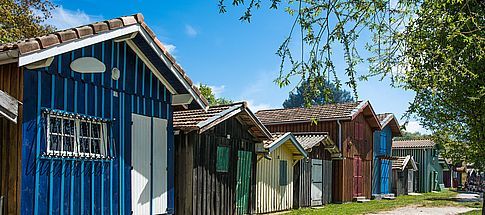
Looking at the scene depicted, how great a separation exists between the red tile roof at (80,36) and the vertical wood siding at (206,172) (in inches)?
140

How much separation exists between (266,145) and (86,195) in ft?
29.4

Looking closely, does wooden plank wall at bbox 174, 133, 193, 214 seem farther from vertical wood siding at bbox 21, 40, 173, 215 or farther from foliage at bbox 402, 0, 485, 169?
foliage at bbox 402, 0, 485, 169

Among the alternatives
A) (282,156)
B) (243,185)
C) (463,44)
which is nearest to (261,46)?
(463,44)

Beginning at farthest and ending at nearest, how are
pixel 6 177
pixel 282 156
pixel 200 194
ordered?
pixel 282 156 → pixel 200 194 → pixel 6 177

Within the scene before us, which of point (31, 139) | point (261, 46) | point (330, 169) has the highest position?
point (261, 46)

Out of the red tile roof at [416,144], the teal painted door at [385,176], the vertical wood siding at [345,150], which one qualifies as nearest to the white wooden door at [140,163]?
the vertical wood siding at [345,150]

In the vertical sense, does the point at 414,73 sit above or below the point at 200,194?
above

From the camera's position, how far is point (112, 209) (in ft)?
29.2

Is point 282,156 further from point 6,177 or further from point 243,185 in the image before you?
point 6,177

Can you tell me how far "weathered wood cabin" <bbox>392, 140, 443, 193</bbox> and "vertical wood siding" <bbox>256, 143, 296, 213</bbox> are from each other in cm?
2132

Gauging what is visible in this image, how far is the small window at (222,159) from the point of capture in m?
14.3

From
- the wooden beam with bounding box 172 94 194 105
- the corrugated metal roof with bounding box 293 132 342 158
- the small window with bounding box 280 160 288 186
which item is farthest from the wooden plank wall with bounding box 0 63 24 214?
the corrugated metal roof with bounding box 293 132 342 158

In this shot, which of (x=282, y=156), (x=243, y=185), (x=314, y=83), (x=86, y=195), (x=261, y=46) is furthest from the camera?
(x=282, y=156)

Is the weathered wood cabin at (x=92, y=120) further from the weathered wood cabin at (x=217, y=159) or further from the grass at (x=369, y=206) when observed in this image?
the grass at (x=369, y=206)
